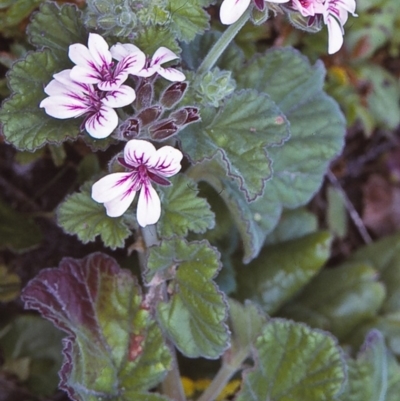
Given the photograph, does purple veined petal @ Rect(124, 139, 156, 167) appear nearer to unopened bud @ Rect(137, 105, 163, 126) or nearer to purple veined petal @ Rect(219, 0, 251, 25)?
unopened bud @ Rect(137, 105, 163, 126)

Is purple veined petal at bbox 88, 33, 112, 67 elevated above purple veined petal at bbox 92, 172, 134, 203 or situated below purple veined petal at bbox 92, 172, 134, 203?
above

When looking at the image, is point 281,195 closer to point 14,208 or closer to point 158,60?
point 158,60

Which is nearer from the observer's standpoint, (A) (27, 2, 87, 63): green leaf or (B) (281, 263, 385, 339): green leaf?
(A) (27, 2, 87, 63): green leaf

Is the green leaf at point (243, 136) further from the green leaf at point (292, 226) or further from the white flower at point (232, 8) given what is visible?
the green leaf at point (292, 226)

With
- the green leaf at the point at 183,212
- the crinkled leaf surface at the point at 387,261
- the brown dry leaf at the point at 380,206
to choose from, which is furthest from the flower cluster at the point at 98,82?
the brown dry leaf at the point at 380,206

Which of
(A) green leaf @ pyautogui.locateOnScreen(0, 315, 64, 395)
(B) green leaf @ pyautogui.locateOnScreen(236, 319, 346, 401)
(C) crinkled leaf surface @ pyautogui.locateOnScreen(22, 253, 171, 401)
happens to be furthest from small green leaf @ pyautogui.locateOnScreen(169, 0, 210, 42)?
(A) green leaf @ pyautogui.locateOnScreen(0, 315, 64, 395)

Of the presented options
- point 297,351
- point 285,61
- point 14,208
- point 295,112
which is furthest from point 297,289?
point 14,208

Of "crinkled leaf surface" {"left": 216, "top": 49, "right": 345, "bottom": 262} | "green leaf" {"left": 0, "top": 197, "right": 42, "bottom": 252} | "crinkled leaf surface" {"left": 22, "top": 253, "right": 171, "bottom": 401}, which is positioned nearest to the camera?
"crinkled leaf surface" {"left": 22, "top": 253, "right": 171, "bottom": 401}

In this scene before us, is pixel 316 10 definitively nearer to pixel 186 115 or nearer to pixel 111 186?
pixel 186 115
